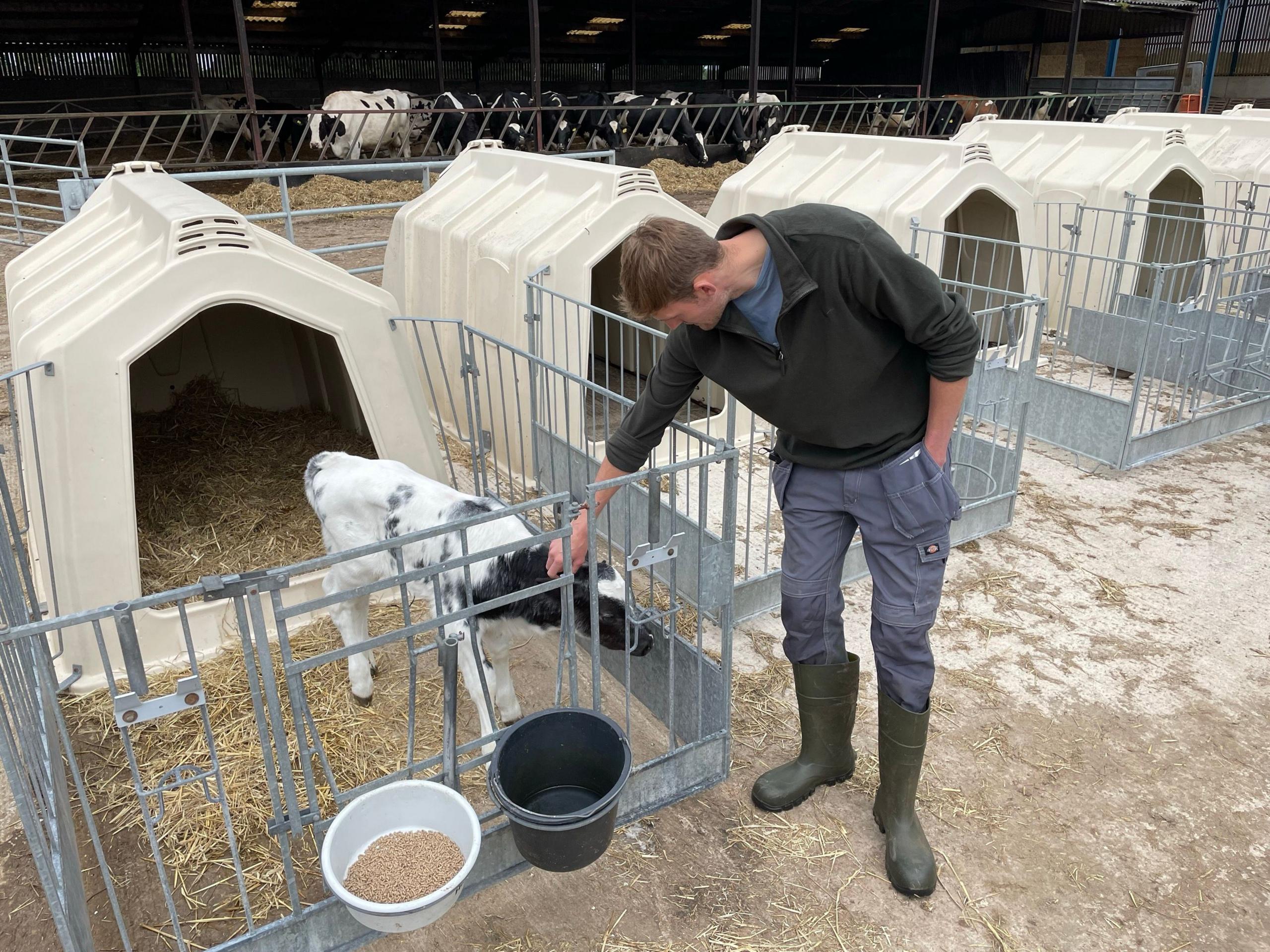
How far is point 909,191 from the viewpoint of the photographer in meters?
6.66

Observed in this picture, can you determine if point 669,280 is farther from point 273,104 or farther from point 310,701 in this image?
point 273,104

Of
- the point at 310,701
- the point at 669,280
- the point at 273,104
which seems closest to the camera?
the point at 669,280

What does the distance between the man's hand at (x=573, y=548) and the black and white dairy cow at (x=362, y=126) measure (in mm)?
15158

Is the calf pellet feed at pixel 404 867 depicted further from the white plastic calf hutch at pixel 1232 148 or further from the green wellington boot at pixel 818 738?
the white plastic calf hutch at pixel 1232 148

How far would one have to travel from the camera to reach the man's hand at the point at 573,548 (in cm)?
254

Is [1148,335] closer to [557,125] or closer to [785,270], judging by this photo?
[785,270]

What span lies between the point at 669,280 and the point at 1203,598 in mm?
3536

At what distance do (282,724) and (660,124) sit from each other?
17.9 metres

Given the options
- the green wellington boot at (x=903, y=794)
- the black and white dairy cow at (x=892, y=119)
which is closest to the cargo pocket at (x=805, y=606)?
the green wellington boot at (x=903, y=794)

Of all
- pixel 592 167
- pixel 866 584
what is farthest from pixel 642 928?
pixel 592 167

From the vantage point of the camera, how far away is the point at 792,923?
2.62 m

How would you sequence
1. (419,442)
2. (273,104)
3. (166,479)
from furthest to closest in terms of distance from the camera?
(273,104), (166,479), (419,442)

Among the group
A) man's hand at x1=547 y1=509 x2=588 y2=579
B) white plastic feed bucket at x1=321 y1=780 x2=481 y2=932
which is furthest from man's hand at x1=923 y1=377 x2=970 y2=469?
white plastic feed bucket at x1=321 y1=780 x2=481 y2=932

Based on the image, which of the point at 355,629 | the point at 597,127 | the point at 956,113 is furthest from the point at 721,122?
the point at 355,629
